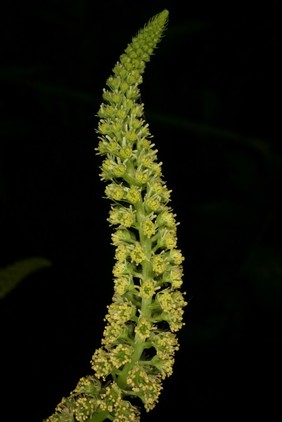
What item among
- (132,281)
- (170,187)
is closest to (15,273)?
(132,281)

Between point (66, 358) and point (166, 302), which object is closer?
point (166, 302)

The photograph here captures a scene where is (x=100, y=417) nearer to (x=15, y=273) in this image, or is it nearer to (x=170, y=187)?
(x=15, y=273)

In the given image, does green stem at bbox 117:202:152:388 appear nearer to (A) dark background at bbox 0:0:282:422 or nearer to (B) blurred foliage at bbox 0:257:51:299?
(B) blurred foliage at bbox 0:257:51:299

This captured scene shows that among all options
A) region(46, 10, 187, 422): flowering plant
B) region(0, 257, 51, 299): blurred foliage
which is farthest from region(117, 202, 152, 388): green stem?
A: region(0, 257, 51, 299): blurred foliage

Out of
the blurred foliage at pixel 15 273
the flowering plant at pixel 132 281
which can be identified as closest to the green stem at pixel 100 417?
the flowering plant at pixel 132 281

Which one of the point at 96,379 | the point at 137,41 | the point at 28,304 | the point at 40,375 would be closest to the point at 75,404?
the point at 96,379

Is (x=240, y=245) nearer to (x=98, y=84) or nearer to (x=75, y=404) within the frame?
(x=98, y=84)

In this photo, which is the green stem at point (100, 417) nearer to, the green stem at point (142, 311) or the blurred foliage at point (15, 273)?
the green stem at point (142, 311)
